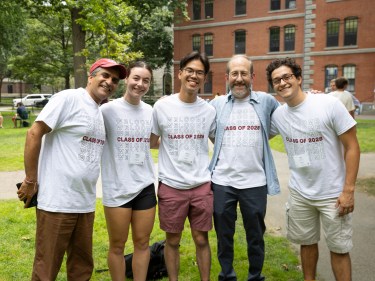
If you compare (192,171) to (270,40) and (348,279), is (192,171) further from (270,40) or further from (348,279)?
(270,40)

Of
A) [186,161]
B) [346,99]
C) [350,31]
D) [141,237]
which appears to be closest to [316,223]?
[186,161]

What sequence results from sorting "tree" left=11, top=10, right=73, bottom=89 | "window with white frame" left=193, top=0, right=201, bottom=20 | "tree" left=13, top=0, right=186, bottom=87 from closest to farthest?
1. "tree" left=13, top=0, right=186, bottom=87
2. "tree" left=11, top=10, right=73, bottom=89
3. "window with white frame" left=193, top=0, right=201, bottom=20

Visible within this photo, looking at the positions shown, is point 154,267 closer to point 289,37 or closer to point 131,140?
point 131,140

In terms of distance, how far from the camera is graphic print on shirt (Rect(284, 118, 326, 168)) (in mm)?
3465

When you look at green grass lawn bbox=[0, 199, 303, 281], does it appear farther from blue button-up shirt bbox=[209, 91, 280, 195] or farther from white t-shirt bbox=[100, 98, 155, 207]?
white t-shirt bbox=[100, 98, 155, 207]

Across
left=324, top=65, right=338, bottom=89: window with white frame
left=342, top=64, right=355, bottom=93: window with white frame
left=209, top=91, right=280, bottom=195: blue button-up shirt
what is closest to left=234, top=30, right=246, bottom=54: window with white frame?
left=324, top=65, right=338, bottom=89: window with white frame

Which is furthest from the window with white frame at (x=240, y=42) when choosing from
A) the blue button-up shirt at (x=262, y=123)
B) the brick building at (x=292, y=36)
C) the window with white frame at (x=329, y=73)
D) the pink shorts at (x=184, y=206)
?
the pink shorts at (x=184, y=206)

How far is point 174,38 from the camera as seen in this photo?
3809 cm

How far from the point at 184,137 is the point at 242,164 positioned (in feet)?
2.02

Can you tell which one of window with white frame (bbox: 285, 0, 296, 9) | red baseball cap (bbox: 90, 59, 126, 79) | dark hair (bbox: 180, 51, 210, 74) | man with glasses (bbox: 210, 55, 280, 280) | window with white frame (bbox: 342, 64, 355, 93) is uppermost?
window with white frame (bbox: 285, 0, 296, 9)

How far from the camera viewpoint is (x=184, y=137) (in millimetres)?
3689

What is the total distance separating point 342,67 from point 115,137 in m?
30.1

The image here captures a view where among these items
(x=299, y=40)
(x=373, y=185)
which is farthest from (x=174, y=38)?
(x=373, y=185)

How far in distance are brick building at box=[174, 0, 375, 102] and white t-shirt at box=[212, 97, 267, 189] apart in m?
23.6
